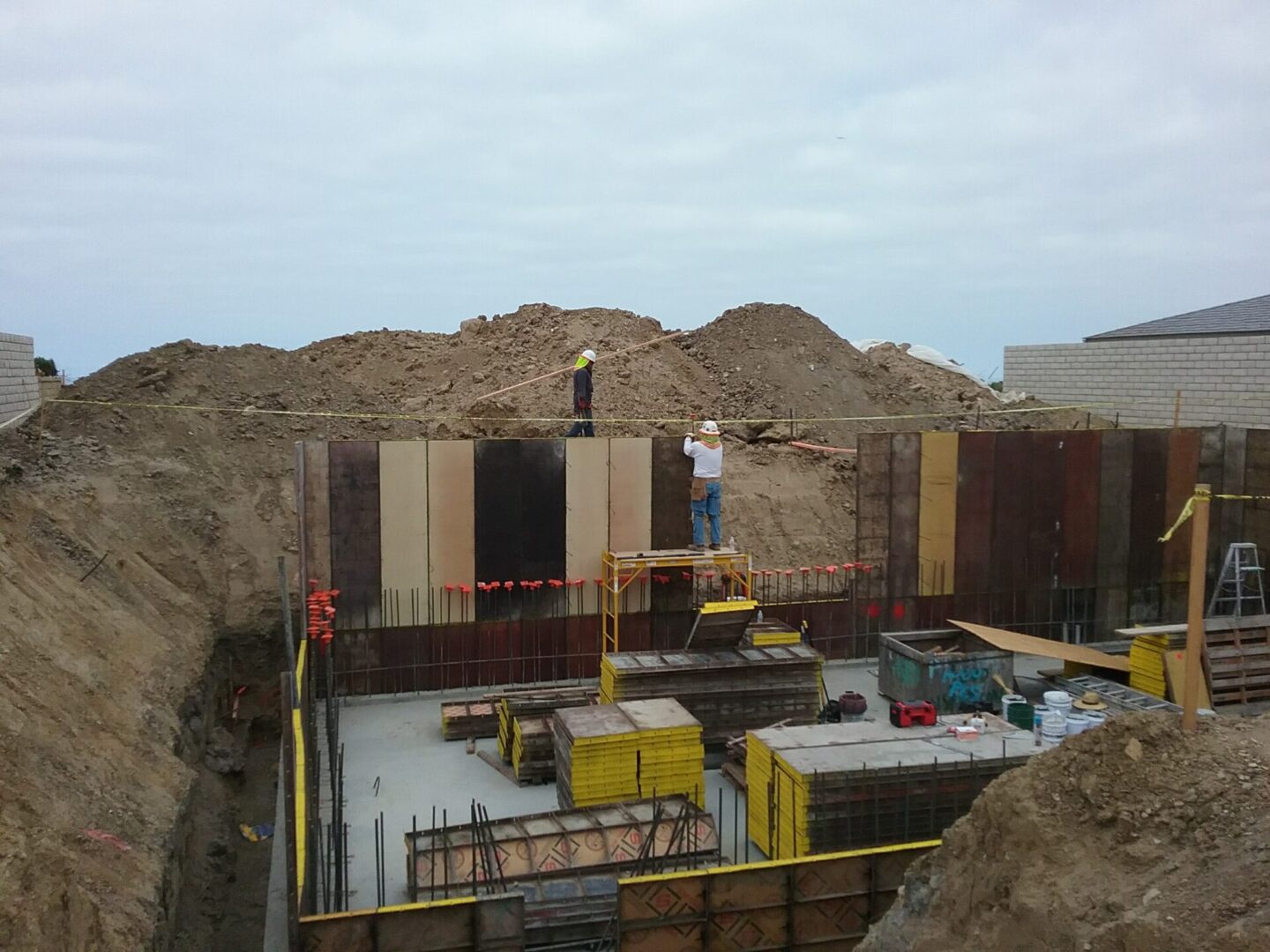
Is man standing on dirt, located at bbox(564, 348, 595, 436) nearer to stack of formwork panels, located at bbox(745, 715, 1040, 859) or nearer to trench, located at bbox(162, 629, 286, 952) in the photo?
trench, located at bbox(162, 629, 286, 952)

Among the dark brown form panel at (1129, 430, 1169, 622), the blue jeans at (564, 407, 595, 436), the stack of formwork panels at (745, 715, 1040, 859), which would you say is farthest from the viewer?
the blue jeans at (564, 407, 595, 436)

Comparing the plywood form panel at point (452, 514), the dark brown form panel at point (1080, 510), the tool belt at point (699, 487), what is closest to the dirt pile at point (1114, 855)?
the tool belt at point (699, 487)

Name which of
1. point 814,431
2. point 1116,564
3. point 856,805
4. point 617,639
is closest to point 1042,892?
point 856,805

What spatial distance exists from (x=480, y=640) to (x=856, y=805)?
24.0 feet

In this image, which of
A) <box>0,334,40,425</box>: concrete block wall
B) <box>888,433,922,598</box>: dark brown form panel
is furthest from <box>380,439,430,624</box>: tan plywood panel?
<box>888,433,922,598</box>: dark brown form panel

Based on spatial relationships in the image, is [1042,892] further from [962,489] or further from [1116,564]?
[1116,564]

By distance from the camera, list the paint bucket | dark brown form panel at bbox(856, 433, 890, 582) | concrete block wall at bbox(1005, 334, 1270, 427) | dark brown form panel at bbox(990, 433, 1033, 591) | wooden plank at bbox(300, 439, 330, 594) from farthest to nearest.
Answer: concrete block wall at bbox(1005, 334, 1270, 427)
dark brown form panel at bbox(990, 433, 1033, 591)
dark brown form panel at bbox(856, 433, 890, 582)
wooden plank at bbox(300, 439, 330, 594)
the paint bucket

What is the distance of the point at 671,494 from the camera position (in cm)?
1600

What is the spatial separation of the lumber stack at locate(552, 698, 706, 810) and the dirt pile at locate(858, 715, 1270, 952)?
4243 mm

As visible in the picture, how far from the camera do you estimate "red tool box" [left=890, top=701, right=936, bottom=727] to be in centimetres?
1169

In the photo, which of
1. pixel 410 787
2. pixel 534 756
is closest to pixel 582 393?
pixel 534 756

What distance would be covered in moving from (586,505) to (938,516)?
20.3 ft

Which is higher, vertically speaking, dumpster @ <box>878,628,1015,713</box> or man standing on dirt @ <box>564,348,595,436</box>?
man standing on dirt @ <box>564,348,595,436</box>

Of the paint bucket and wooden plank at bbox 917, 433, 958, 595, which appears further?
wooden plank at bbox 917, 433, 958, 595
